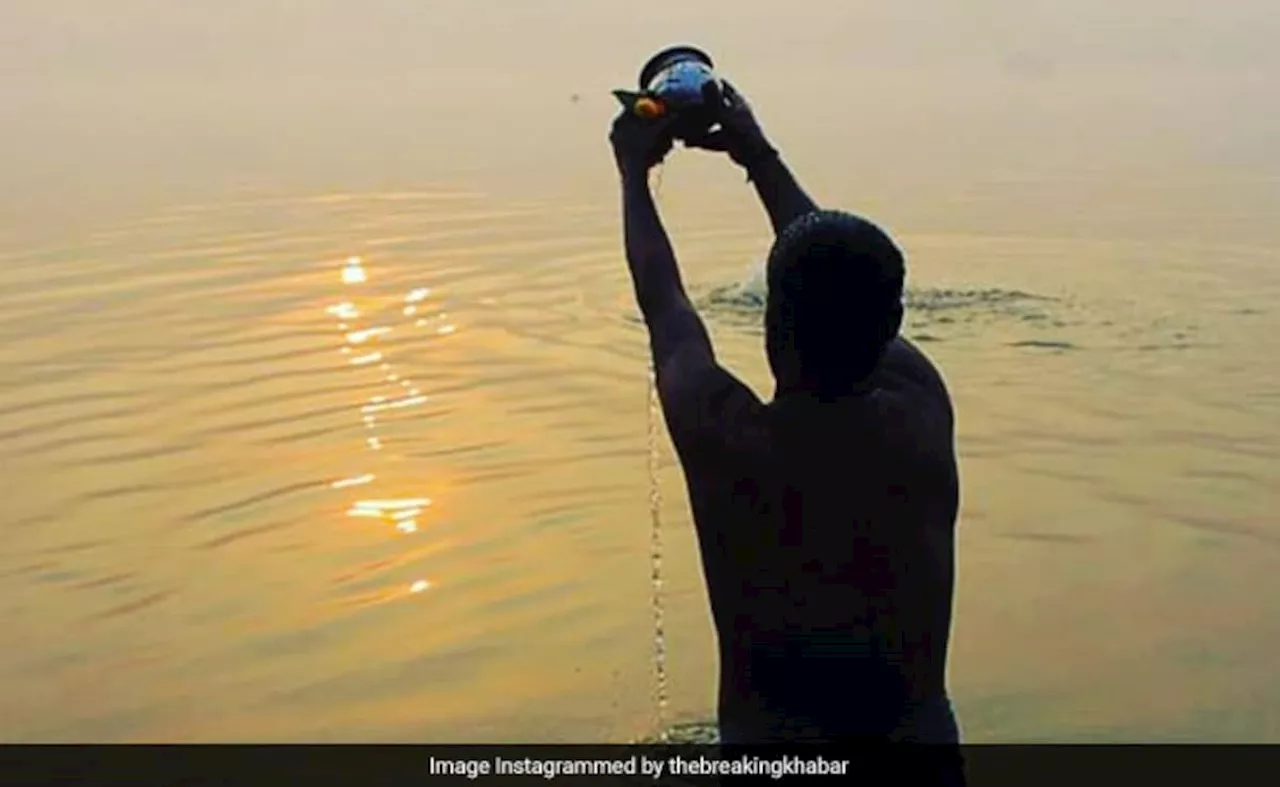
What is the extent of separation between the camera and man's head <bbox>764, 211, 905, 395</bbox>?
162 inches

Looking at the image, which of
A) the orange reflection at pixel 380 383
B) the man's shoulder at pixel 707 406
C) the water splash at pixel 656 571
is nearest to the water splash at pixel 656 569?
the water splash at pixel 656 571

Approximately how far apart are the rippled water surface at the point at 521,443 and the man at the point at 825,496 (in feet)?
12.6

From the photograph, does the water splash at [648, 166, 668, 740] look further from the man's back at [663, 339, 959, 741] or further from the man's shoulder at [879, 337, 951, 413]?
the man's back at [663, 339, 959, 741]

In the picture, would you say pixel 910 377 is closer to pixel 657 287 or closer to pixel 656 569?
pixel 657 287

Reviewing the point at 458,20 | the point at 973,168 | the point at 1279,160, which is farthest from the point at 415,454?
the point at 458,20

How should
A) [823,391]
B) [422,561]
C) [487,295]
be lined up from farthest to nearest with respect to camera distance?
1. [487,295]
2. [422,561]
3. [823,391]

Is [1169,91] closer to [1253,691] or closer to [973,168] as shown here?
[973,168]

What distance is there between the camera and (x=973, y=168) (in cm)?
2666

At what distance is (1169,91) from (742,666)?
38.5 meters

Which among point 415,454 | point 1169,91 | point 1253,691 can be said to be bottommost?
point 1253,691

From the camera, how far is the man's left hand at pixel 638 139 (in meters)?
4.50
